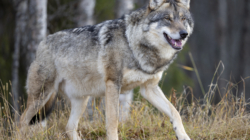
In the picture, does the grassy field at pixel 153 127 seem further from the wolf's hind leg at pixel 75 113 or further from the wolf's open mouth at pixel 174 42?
the wolf's open mouth at pixel 174 42

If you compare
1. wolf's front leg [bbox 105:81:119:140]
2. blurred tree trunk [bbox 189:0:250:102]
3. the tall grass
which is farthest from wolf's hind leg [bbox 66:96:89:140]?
blurred tree trunk [bbox 189:0:250:102]

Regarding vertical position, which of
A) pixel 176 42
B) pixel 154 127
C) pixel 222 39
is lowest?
pixel 222 39

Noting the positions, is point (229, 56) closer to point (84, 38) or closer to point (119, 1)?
point (119, 1)

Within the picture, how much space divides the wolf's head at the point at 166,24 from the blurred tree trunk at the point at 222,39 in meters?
14.5

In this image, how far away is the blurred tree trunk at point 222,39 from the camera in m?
18.0

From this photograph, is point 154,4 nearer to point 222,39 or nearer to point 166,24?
point 166,24

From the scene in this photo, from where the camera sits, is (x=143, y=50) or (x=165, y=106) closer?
(x=143, y=50)

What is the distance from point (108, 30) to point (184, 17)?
1020mm

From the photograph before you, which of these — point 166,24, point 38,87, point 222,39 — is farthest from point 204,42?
point 38,87

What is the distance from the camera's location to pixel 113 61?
3.60m

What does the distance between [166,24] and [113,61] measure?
2.68 ft

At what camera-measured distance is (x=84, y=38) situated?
4090mm

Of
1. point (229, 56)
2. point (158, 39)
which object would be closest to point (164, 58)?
point (158, 39)

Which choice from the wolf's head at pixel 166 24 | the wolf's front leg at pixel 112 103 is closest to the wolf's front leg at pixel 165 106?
the wolf's front leg at pixel 112 103
